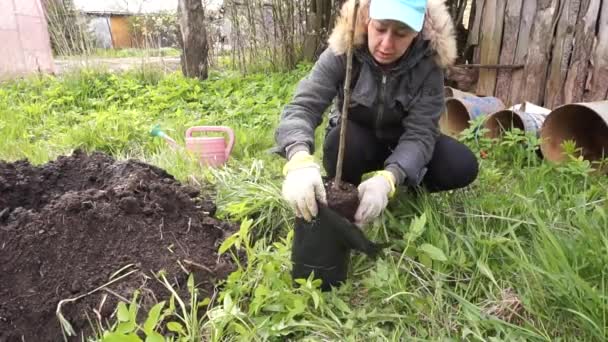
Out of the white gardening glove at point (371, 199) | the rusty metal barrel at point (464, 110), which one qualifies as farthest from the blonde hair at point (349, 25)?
the rusty metal barrel at point (464, 110)

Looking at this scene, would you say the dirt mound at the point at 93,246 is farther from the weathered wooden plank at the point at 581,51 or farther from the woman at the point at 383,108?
the weathered wooden plank at the point at 581,51

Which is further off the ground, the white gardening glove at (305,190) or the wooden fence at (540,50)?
the wooden fence at (540,50)

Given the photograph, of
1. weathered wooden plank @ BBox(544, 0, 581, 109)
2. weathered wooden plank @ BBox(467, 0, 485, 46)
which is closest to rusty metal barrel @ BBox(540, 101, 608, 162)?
weathered wooden plank @ BBox(544, 0, 581, 109)

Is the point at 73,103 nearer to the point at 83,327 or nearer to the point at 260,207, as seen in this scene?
the point at 260,207

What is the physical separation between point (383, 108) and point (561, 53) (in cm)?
191

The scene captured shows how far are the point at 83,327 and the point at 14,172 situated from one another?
35.5 inches

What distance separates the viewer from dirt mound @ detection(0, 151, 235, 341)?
1324 millimetres

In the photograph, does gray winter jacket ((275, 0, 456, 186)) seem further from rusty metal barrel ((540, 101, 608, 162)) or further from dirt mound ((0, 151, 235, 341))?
rusty metal barrel ((540, 101, 608, 162))

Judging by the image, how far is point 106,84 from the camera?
4941mm

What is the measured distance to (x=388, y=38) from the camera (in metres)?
1.49

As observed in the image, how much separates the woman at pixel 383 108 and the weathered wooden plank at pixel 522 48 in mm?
1804

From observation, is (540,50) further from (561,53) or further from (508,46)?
(508,46)

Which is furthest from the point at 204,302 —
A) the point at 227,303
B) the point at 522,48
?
the point at 522,48

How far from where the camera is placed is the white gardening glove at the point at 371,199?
1.36 meters
